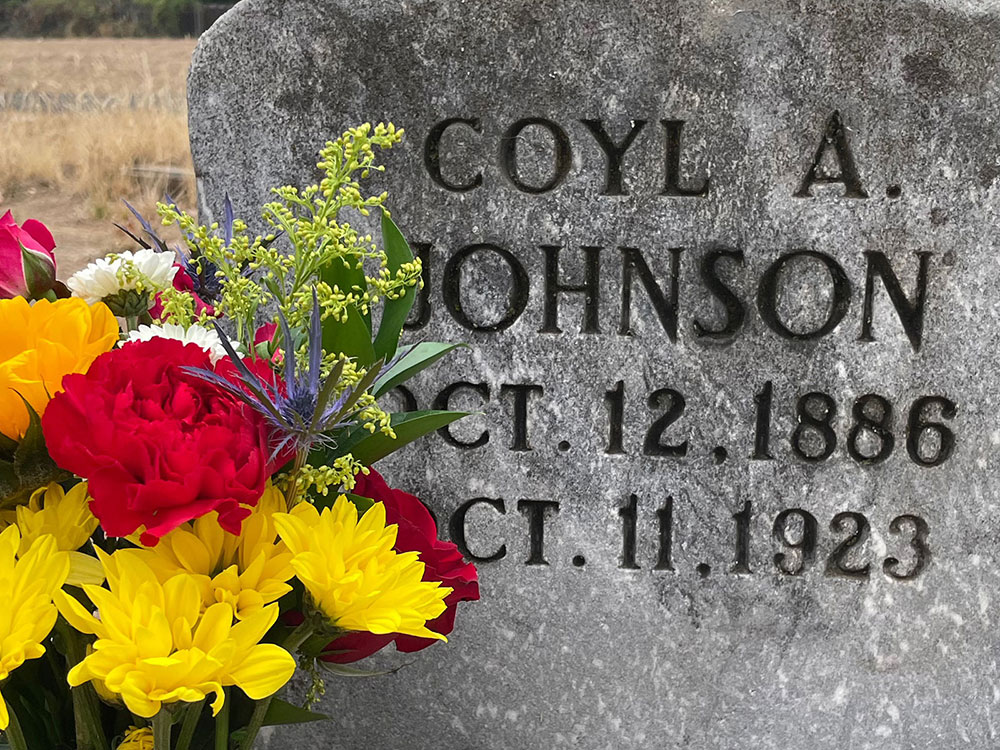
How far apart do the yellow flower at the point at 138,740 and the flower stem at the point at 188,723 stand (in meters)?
0.03

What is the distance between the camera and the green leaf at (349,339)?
3.78ft

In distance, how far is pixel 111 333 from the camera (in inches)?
40.9

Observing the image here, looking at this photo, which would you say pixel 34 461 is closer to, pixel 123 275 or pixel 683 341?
pixel 123 275

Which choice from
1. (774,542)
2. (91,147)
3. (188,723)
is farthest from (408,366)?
(91,147)

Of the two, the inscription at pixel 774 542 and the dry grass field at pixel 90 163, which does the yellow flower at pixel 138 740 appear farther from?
the dry grass field at pixel 90 163

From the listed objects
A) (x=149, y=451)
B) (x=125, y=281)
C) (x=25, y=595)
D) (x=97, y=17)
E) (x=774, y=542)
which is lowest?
(x=774, y=542)

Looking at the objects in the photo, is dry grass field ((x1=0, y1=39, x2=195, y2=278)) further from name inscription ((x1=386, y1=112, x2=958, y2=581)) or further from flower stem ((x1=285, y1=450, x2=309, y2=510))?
→ flower stem ((x1=285, y1=450, x2=309, y2=510))

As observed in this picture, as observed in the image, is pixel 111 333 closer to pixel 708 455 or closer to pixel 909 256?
pixel 708 455

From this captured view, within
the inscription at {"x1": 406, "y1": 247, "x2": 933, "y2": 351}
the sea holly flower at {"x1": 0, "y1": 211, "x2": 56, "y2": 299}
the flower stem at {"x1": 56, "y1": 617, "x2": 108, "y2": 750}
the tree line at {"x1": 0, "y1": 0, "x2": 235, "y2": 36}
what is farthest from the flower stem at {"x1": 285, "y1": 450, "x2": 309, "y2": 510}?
the tree line at {"x1": 0, "y1": 0, "x2": 235, "y2": 36}

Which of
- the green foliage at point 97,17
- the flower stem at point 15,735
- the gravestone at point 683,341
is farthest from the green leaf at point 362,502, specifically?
the green foliage at point 97,17

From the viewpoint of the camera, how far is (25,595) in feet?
2.89

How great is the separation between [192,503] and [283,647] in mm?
218

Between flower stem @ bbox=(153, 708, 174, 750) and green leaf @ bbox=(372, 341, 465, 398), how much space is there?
355mm

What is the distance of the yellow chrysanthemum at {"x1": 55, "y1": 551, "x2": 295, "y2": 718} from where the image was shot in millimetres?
837
